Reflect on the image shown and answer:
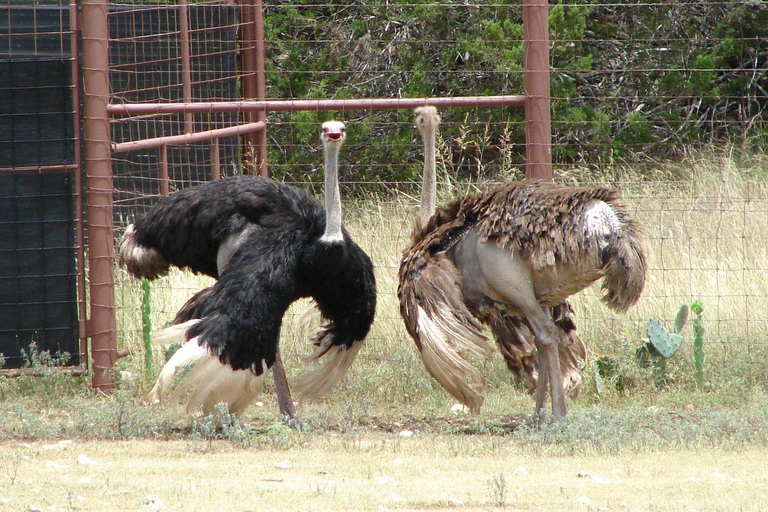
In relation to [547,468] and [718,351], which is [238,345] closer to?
[547,468]

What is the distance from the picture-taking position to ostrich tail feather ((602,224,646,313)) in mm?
5672

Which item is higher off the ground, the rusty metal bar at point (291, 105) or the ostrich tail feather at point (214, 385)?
the rusty metal bar at point (291, 105)

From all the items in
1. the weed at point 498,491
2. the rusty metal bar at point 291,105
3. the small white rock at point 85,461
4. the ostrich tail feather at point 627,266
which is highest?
the rusty metal bar at point 291,105

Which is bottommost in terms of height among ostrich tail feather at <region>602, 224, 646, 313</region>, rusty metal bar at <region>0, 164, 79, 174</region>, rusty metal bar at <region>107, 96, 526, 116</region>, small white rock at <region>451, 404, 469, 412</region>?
small white rock at <region>451, 404, 469, 412</region>

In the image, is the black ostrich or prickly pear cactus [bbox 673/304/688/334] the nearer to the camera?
the black ostrich

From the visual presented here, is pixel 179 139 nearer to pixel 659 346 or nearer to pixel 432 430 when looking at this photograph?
pixel 432 430

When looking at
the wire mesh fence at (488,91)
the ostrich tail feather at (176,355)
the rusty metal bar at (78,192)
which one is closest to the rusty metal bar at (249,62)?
the wire mesh fence at (488,91)

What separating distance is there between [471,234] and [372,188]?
21.0 ft

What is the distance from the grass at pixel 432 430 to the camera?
467cm

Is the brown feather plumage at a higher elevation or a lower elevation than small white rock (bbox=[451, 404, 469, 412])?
higher

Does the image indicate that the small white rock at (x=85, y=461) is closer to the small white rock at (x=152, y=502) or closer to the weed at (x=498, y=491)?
the small white rock at (x=152, y=502)

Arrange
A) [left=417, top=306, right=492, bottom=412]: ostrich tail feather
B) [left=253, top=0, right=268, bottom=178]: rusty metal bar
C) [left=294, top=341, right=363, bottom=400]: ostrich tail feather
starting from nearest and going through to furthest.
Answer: [left=417, top=306, right=492, bottom=412]: ostrich tail feather → [left=294, top=341, right=363, bottom=400]: ostrich tail feather → [left=253, top=0, right=268, bottom=178]: rusty metal bar

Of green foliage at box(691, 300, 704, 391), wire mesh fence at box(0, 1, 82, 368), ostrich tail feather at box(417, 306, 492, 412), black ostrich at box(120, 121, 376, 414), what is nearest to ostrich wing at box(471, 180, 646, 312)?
ostrich tail feather at box(417, 306, 492, 412)

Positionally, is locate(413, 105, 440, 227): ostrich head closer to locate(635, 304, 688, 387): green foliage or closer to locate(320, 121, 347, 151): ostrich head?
locate(320, 121, 347, 151): ostrich head
